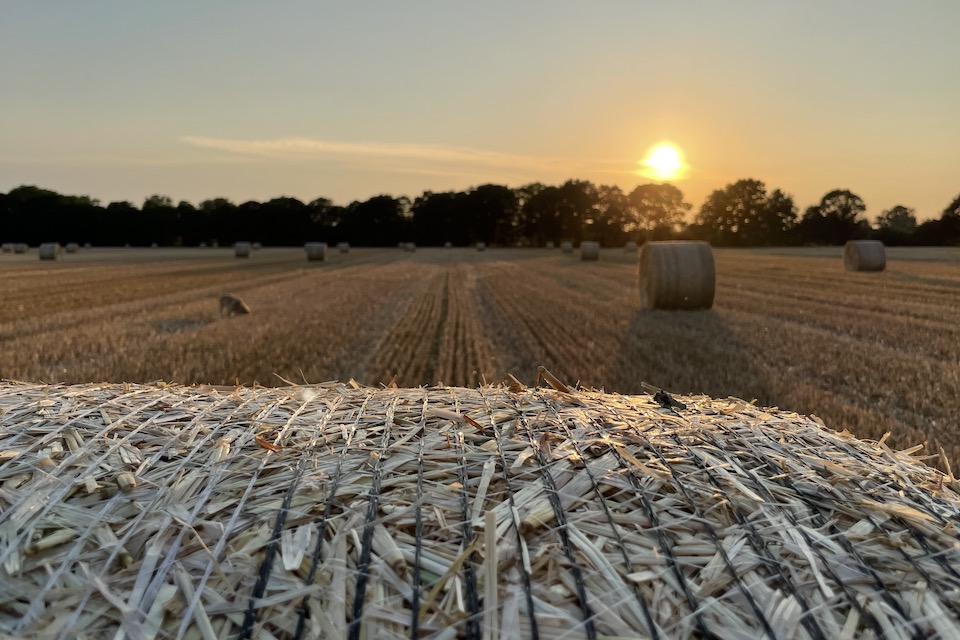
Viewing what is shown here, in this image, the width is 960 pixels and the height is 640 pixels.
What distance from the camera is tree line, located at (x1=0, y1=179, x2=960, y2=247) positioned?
8825 cm

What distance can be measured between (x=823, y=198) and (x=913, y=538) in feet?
333

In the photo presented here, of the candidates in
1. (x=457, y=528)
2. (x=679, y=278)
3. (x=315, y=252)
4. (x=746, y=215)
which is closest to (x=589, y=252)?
(x=315, y=252)

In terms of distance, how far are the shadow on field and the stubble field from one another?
0.04 m

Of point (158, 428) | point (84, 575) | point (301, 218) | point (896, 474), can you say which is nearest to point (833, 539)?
point (896, 474)

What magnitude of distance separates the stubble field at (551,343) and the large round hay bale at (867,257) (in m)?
7.94

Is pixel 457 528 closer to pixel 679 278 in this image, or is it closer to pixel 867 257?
pixel 679 278

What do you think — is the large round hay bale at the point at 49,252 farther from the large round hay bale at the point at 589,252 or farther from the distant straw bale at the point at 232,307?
the distant straw bale at the point at 232,307

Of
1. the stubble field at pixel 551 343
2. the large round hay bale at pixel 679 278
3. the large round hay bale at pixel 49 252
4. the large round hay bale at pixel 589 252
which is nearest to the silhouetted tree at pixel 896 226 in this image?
the large round hay bale at pixel 589 252

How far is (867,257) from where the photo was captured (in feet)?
96.2

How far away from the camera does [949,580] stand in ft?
6.16

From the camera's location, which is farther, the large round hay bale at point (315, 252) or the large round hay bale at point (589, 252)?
the large round hay bale at point (589, 252)

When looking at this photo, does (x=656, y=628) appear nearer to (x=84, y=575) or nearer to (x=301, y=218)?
(x=84, y=575)

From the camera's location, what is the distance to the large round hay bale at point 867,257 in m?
29.3

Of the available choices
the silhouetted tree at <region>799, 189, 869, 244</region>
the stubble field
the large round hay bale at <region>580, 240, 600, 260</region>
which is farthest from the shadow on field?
the silhouetted tree at <region>799, 189, 869, 244</region>
